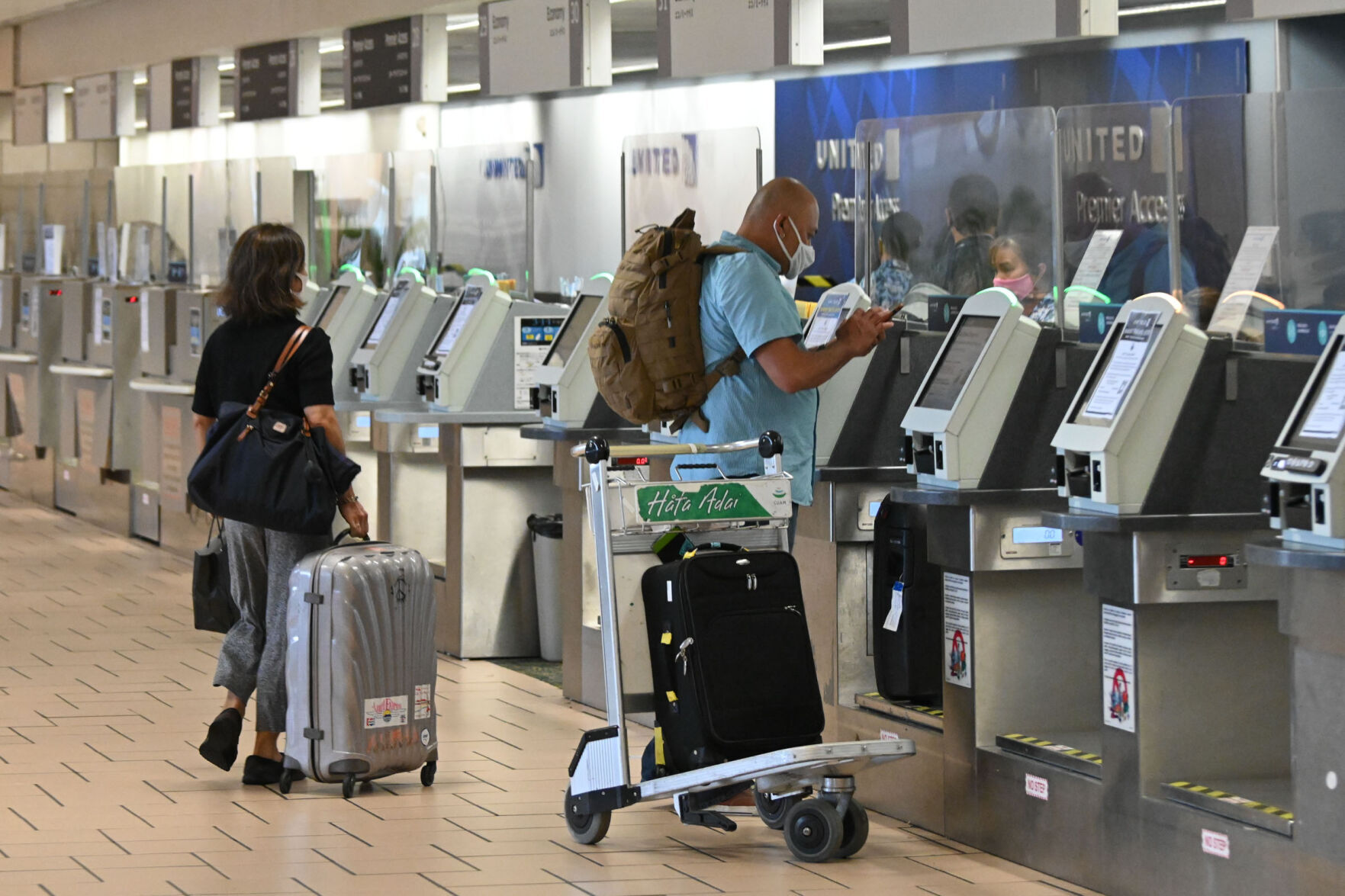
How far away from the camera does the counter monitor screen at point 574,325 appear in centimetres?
714

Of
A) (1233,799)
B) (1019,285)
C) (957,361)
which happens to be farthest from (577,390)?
(1233,799)

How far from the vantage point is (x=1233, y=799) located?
403cm

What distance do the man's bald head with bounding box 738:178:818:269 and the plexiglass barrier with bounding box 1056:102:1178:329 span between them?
2.16 feet

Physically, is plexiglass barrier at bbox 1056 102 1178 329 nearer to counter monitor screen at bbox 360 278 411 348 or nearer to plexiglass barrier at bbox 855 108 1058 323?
plexiglass barrier at bbox 855 108 1058 323

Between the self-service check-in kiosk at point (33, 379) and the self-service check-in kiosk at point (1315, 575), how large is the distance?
976 centimetres

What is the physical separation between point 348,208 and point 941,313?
5.02 meters

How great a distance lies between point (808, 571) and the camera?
542 cm

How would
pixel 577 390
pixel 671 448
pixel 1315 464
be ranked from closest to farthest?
pixel 1315 464 < pixel 671 448 < pixel 577 390

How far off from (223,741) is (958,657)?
2.03m

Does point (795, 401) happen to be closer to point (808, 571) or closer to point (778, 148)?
point (808, 571)

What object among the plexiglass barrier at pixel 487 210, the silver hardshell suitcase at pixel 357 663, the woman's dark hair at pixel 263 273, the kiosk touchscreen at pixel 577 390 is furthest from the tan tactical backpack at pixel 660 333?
the plexiglass barrier at pixel 487 210

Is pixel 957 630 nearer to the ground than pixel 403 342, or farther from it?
nearer to the ground

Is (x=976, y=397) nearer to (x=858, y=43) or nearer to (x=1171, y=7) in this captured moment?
(x=1171, y=7)

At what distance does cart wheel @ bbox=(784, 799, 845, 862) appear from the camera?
4516mm
